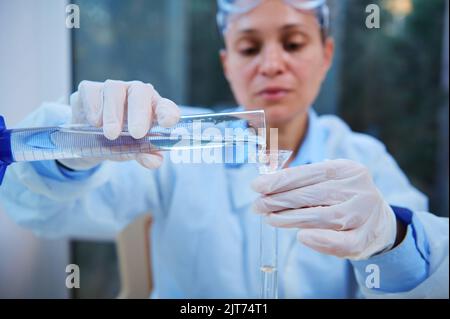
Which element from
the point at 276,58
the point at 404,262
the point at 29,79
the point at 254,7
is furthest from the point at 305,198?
the point at 29,79

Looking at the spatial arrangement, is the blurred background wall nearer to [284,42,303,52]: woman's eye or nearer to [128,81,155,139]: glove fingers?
[128,81,155,139]: glove fingers

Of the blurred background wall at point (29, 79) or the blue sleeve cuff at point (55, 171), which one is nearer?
the blue sleeve cuff at point (55, 171)

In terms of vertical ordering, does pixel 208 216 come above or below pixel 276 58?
below

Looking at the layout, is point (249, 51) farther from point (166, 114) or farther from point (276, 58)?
point (166, 114)

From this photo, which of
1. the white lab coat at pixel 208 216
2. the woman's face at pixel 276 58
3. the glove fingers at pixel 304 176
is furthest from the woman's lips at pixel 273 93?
the glove fingers at pixel 304 176

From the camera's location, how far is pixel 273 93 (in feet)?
2.87

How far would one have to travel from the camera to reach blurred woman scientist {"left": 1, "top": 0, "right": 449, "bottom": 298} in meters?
0.63

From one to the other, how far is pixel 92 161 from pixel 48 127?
0.10 meters

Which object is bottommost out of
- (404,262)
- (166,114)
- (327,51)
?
(404,262)

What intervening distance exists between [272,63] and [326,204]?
32 centimetres

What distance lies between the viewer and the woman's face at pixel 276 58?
0.83 metres

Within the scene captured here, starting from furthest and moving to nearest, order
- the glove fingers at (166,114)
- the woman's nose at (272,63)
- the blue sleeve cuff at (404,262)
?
the woman's nose at (272,63)
the blue sleeve cuff at (404,262)
the glove fingers at (166,114)

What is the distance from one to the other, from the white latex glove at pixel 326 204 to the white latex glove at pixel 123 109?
167 millimetres

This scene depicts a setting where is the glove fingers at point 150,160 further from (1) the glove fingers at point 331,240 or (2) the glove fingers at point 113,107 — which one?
(1) the glove fingers at point 331,240
